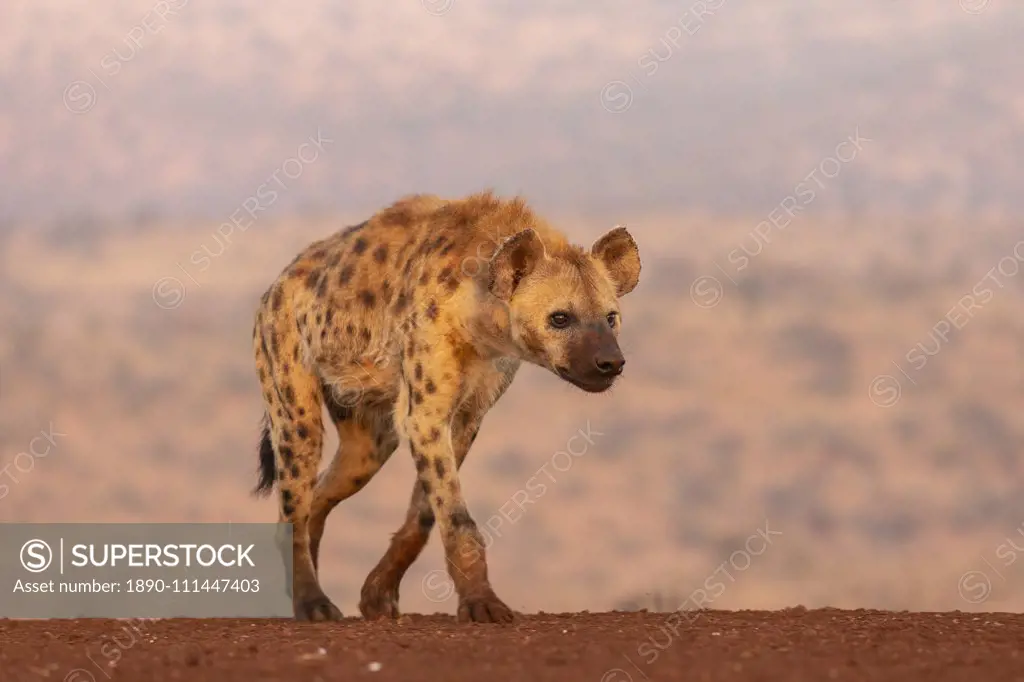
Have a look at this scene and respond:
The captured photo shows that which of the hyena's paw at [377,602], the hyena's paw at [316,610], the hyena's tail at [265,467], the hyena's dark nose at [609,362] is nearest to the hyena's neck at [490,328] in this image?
the hyena's dark nose at [609,362]

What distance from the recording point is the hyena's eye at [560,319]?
29.6ft

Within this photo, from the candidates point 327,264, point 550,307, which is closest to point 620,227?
point 550,307

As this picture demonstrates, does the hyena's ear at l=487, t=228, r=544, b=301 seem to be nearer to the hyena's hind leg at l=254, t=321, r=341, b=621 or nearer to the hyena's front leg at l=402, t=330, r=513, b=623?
the hyena's front leg at l=402, t=330, r=513, b=623

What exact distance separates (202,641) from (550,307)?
2.77 m

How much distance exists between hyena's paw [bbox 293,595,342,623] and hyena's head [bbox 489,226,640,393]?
82.3 inches

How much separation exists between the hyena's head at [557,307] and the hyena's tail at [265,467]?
9.14 feet

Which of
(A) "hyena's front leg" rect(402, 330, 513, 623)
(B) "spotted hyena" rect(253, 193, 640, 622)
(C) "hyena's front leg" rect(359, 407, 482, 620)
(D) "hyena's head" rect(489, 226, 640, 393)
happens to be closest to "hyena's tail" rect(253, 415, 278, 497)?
(B) "spotted hyena" rect(253, 193, 640, 622)

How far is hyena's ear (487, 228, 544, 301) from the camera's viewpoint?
9047 millimetres

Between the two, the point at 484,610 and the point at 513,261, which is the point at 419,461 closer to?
the point at 484,610

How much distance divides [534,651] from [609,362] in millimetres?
2246

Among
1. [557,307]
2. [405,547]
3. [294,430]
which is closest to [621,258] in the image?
[557,307]

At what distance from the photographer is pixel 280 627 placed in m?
8.91

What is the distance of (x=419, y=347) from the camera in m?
9.38

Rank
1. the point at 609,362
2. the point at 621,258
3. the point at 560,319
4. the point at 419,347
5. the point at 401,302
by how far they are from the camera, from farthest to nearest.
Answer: the point at 401,302 → the point at 621,258 → the point at 419,347 → the point at 560,319 → the point at 609,362
